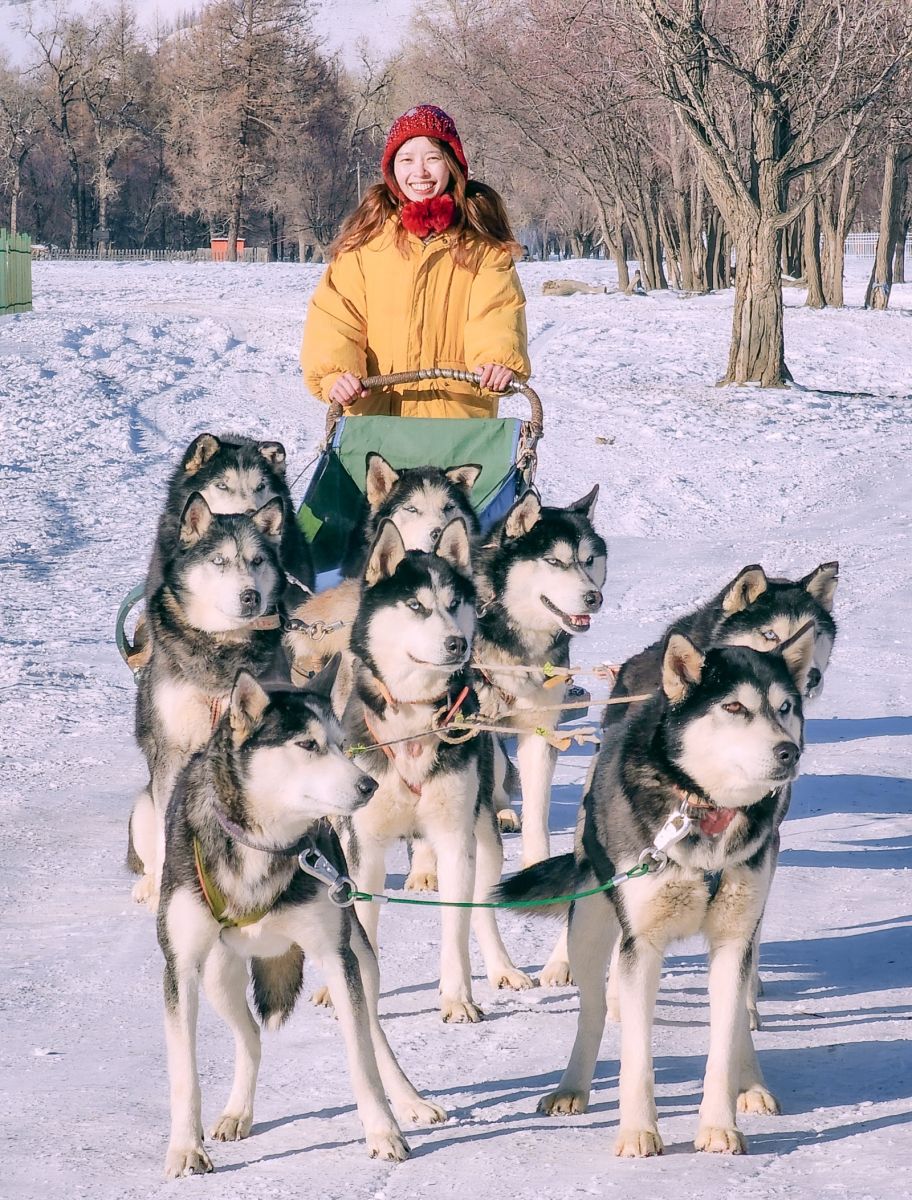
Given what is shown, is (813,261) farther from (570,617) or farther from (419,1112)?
(419,1112)

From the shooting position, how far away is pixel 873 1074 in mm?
3768

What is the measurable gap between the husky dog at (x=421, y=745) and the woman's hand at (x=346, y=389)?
4.05ft

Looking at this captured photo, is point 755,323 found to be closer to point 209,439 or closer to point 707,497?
point 707,497

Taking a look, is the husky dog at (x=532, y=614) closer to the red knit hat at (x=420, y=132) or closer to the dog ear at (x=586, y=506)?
the dog ear at (x=586, y=506)

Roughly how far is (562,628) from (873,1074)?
2.23 meters

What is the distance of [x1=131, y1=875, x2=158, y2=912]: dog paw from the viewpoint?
16.4ft

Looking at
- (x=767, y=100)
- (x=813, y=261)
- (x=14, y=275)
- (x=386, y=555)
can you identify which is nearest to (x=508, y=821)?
(x=386, y=555)

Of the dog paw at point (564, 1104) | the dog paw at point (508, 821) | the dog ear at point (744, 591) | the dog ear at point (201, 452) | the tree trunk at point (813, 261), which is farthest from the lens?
the tree trunk at point (813, 261)

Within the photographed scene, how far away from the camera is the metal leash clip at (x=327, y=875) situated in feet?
10.9

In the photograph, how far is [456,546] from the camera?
4691 millimetres

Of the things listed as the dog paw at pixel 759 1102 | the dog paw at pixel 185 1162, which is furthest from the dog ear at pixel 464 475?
the dog paw at pixel 185 1162

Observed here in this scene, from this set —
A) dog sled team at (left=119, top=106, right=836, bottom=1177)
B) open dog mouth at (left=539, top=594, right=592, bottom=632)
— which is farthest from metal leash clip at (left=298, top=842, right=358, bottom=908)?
open dog mouth at (left=539, top=594, right=592, bottom=632)

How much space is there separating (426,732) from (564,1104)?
3.77 feet

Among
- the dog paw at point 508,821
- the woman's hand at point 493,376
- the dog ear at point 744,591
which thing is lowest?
the dog paw at point 508,821
